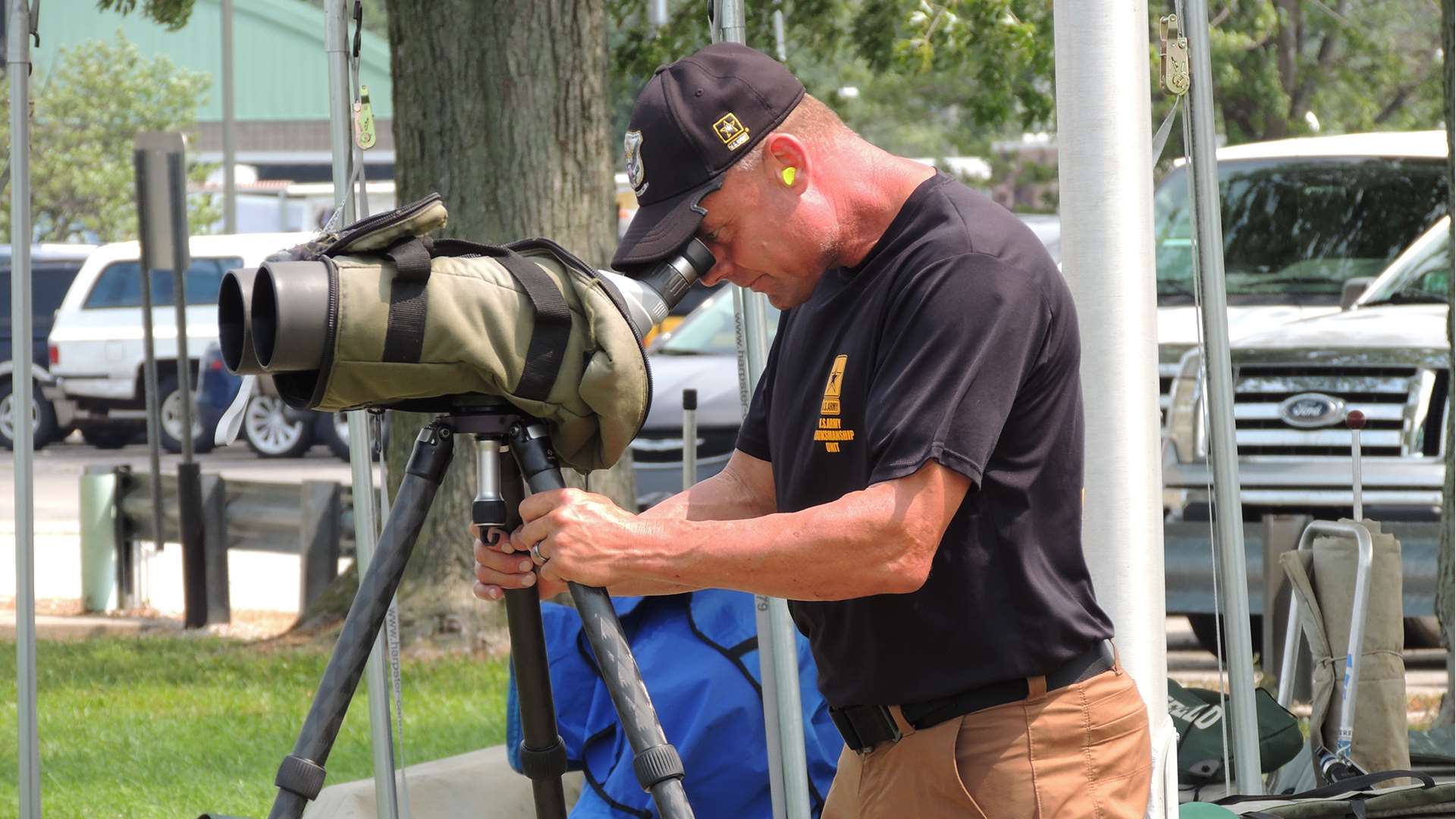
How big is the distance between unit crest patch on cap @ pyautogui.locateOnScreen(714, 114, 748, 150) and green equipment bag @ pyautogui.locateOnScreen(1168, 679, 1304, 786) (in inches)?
91.6

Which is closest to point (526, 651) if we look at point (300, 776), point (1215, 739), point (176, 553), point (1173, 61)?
point (300, 776)

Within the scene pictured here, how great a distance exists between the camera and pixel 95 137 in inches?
1013

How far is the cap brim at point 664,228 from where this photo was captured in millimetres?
1975

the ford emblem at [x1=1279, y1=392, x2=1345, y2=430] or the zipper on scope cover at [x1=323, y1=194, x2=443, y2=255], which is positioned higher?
the zipper on scope cover at [x1=323, y1=194, x2=443, y2=255]

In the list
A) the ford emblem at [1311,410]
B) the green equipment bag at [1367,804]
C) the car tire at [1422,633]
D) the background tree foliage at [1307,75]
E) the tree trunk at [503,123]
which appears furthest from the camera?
the background tree foliage at [1307,75]

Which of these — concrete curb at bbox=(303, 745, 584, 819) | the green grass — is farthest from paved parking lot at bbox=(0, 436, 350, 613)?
concrete curb at bbox=(303, 745, 584, 819)

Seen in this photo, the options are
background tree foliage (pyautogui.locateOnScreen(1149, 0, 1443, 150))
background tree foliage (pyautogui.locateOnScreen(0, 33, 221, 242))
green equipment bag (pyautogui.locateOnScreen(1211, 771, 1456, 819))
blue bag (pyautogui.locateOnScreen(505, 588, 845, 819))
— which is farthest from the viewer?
background tree foliage (pyautogui.locateOnScreen(0, 33, 221, 242))

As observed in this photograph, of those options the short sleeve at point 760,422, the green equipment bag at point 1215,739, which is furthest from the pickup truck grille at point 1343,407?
the short sleeve at point 760,422

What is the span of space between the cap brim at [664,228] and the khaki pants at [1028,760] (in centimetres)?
63

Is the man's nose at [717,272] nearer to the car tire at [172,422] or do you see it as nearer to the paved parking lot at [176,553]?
the paved parking lot at [176,553]

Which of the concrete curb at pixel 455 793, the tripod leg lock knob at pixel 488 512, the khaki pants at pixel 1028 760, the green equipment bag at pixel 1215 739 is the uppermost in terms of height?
the tripod leg lock knob at pixel 488 512

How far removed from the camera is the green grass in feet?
16.2

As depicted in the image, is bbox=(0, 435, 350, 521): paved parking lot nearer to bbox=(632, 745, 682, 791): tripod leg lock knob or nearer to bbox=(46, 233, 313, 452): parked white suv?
bbox=(46, 233, 313, 452): parked white suv

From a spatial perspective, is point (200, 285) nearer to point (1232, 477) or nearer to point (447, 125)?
point (447, 125)
